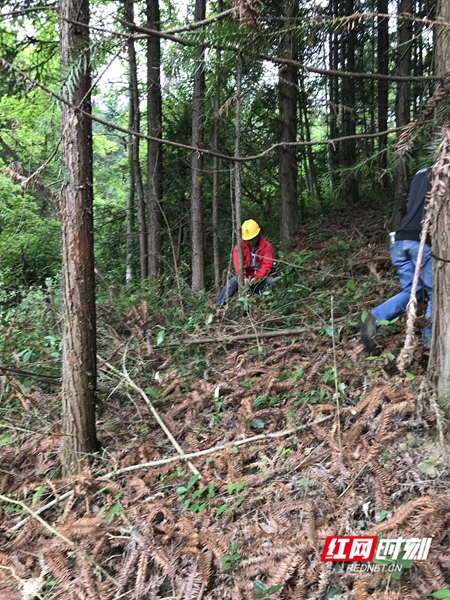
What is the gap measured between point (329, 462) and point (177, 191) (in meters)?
8.38

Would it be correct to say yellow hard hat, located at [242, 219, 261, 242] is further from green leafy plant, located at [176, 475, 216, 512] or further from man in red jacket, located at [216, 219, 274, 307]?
green leafy plant, located at [176, 475, 216, 512]

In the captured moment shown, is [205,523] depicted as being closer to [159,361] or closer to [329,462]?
[329,462]

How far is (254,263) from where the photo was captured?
258 inches

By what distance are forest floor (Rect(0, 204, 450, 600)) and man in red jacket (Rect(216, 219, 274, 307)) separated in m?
1.19

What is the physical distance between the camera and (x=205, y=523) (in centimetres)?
269

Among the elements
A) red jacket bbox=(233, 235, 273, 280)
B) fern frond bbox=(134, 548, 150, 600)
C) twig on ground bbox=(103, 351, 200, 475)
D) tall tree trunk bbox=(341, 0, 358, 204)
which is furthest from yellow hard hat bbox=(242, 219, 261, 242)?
fern frond bbox=(134, 548, 150, 600)

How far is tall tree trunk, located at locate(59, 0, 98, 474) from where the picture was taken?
3.11 meters

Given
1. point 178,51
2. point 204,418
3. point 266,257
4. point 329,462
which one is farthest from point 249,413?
point 266,257

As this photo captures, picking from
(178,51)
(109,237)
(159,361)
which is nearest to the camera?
(178,51)

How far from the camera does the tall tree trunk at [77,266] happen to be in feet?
10.2

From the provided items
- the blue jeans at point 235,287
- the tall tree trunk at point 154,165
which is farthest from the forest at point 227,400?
the tall tree trunk at point 154,165

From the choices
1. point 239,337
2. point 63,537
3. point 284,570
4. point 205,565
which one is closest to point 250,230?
point 239,337

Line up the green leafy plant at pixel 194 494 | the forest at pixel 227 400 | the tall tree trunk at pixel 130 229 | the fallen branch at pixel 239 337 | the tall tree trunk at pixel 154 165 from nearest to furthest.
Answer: the forest at pixel 227 400 < the green leafy plant at pixel 194 494 < the fallen branch at pixel 239 337 < the tall tree trunk at pixel 154 165 < the tall tree trunk at pixel 130 229

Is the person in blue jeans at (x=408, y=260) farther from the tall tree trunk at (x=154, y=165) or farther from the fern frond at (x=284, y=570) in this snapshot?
the tall tree trunk at (x=154, y=165)
